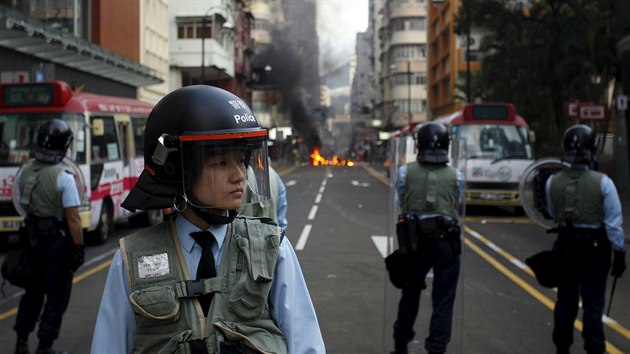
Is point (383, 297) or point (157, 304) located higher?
point (157, 304)

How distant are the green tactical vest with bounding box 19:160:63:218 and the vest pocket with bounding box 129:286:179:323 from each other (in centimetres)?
455

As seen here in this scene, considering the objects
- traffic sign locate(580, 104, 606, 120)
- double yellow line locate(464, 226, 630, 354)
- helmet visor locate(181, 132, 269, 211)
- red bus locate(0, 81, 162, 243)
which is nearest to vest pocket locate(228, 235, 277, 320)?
helmet visor locate(181, 132, 269, 211)

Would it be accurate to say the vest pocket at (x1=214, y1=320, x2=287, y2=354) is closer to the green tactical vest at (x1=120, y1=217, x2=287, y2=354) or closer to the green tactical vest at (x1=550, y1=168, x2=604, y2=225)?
the green tactical vest at (x1=120, y1=217, x2=287, y2=354)

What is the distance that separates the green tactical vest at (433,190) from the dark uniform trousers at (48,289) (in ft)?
9.51

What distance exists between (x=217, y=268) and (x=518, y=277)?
9133 millimetres

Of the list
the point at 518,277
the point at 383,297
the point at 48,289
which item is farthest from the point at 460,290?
the point at 518,277

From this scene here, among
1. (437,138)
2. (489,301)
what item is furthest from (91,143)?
(437,138)

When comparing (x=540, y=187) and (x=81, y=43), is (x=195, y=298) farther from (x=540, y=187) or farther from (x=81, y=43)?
(x=81, y=43)

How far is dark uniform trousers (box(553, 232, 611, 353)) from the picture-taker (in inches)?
238

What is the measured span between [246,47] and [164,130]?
7961cm

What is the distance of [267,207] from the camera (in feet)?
19.6

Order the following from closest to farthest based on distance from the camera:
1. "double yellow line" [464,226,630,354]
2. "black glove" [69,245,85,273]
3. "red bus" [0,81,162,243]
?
1. "black glove" [69,245,85,273]
2. "double yellow line" [464,226,630,354]
3. "red bus" [0,81,162,243]

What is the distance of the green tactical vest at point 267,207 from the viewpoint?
5.55 m

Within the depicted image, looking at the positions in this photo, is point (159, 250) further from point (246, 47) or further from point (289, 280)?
point (246, 47)
